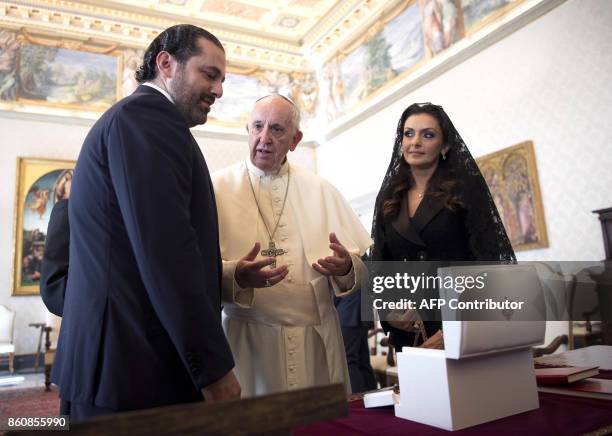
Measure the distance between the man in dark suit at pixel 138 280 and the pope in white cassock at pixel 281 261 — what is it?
0.60m

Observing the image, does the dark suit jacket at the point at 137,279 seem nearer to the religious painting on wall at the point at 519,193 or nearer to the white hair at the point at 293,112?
the white hair at the point at 293,112

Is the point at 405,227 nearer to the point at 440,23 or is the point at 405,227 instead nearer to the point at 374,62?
the point at 440,23

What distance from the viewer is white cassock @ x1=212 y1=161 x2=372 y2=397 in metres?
2.21

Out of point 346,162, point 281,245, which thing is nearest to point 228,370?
point 281,245

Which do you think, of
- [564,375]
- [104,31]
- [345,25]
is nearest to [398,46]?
[345,25]

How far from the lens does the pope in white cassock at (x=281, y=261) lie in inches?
86.4

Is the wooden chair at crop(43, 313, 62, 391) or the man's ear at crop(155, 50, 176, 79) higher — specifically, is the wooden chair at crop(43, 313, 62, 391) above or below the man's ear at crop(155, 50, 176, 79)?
below

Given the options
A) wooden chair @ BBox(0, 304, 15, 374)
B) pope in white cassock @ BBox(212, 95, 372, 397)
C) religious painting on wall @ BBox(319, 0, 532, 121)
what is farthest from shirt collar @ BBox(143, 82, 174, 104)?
wooden chair @ BBox(0, 304, 15, 374)

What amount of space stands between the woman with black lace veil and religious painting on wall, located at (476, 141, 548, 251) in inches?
212

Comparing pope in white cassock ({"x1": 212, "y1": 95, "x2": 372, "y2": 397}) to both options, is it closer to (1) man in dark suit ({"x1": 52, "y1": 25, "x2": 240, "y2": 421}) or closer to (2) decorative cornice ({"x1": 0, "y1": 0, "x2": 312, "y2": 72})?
(1) man in dark suit ({"x1": 52, "y1": 25, "x2": 240, "y2": 421})

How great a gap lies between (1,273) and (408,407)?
1017 centimetres

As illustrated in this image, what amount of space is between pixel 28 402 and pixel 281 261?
18.6ft

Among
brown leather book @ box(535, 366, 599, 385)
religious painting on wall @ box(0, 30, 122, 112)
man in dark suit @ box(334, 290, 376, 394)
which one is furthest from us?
religious painting on wall @ box(0, 30, 122, 112)

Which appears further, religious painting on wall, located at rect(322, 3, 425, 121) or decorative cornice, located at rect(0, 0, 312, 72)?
decorative cornice, located at rect(0, 0, 312, 72)
